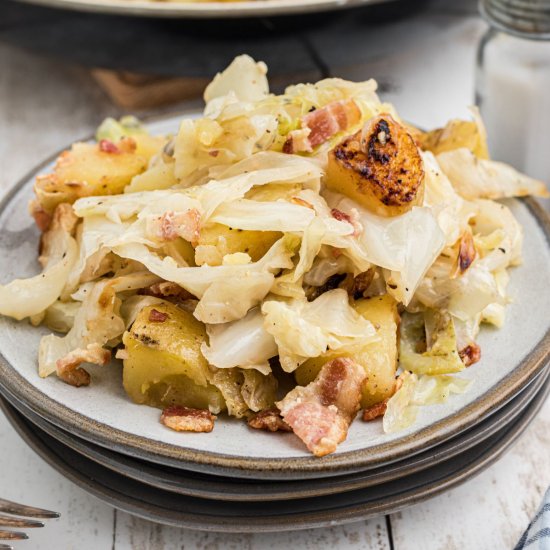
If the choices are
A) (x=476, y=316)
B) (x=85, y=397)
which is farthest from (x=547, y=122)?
(x=85, y=397)

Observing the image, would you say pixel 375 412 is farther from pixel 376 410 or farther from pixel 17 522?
pixel 17 522

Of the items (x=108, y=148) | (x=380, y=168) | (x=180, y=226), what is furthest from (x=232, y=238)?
(x=108, y=148)

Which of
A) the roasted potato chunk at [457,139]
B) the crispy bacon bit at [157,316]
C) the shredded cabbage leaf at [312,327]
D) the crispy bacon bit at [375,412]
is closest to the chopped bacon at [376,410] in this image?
the crispy bacon bit at [375,412]

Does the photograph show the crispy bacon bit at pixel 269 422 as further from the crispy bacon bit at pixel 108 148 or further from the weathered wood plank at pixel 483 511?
the crispy bacon bit at pixel 108 148

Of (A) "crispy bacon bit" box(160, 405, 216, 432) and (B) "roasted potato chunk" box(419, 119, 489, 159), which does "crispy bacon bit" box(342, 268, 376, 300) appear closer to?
(A) "crispy bacon bit" box(160, 405, 216, 432)

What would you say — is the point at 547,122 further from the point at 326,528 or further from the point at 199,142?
the point at 326,528
